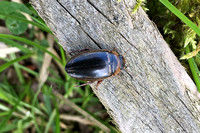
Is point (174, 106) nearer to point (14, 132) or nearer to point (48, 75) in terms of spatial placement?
point (48, 75)

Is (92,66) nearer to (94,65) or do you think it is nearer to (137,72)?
(94,65)

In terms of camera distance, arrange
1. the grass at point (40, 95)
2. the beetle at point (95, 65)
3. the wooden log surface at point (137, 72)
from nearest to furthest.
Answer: the wooden log surface at point (137, 72), the beetle at point (95, 65), the grass at point (40, 95)

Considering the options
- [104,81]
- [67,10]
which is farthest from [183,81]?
[67,10]

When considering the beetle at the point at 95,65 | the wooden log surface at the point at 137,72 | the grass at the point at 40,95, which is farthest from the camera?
the grass at the point at 40,95

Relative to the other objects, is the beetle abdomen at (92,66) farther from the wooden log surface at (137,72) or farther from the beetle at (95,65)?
the wooden log surface at (137,72)

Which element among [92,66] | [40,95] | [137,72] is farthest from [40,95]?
[137,72]

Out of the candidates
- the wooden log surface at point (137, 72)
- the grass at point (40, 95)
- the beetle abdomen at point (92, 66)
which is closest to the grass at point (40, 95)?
the grass at point (40, 95)

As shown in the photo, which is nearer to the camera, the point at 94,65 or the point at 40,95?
the point at 94,65
